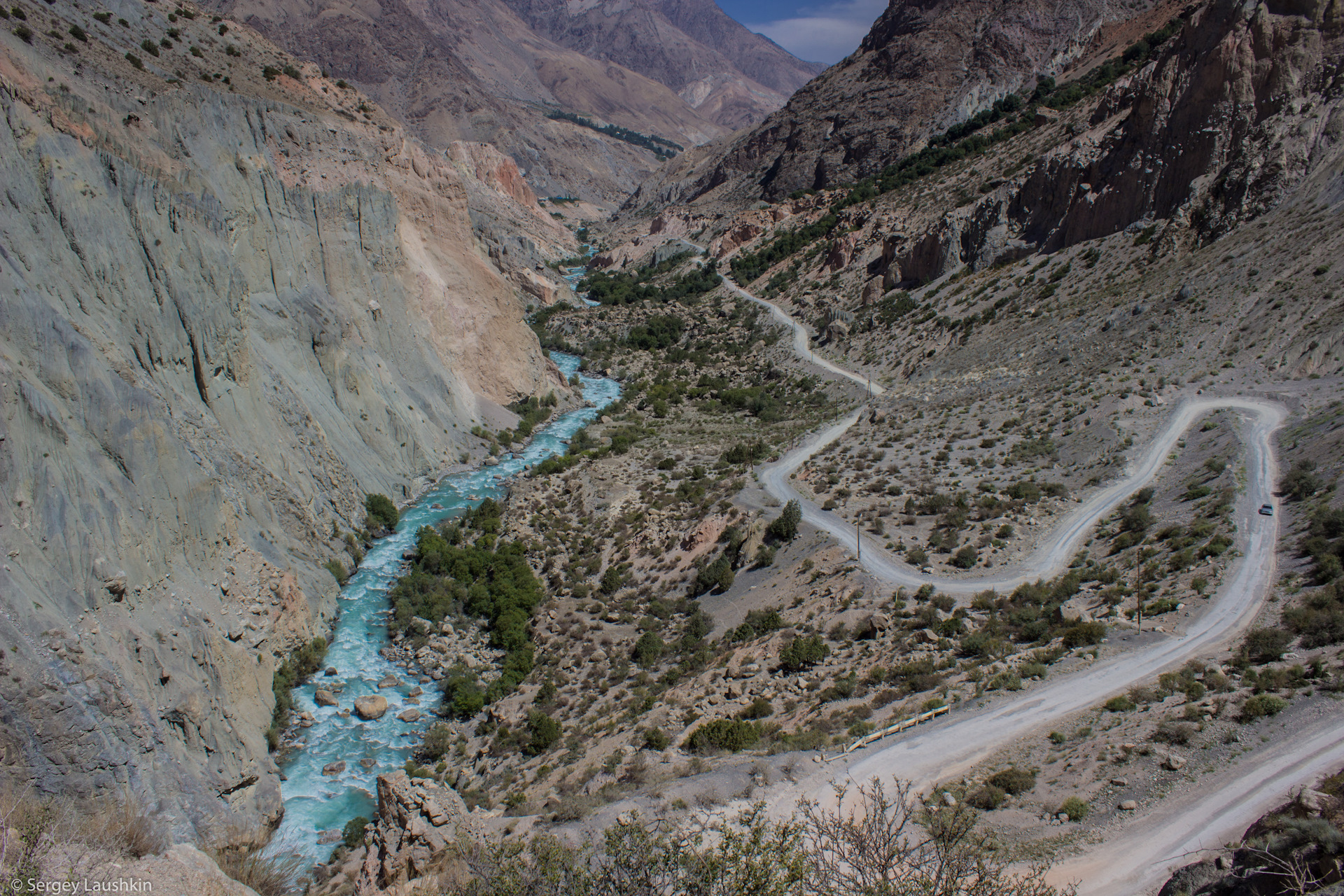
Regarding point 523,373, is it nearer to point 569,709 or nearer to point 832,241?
point 569,709

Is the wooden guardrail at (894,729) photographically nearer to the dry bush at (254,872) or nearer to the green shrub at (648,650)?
the dry bush at (254,872)

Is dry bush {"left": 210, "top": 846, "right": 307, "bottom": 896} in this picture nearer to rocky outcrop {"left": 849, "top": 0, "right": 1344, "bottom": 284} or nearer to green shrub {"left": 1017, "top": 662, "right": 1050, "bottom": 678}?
green shrub {"left": 1017, "top": 662, "right": 1050, "bottom": 678}

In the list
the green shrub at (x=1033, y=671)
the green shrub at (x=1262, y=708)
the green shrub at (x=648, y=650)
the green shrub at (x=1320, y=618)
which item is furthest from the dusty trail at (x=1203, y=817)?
the green shrub at (x=648, y=650)

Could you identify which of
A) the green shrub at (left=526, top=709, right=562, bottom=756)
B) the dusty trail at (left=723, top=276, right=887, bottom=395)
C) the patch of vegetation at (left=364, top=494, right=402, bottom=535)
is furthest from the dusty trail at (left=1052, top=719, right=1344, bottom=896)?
the dusty trail at (left=723, top=276, right=887, bottom=395)

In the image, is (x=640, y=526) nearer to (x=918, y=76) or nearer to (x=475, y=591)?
(x=475, y=591)

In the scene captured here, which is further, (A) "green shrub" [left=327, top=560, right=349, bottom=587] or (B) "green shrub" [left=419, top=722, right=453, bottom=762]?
(A) "green shrub" [left=327, top=560, right=349, bottom=587]

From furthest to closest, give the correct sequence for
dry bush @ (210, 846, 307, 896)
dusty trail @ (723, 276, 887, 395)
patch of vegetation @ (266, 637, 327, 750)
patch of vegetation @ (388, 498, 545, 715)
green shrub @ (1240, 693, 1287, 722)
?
dusty trail @ (723, 276, 887, 395) → patch of vegetation @ (388, 498, 545, 715) → patch of vegetation @ (266, 637, 327, 750) → green shrub @ (1240, 693, 1287, 722) → dry bush @ (210, 846, 307, 896)
